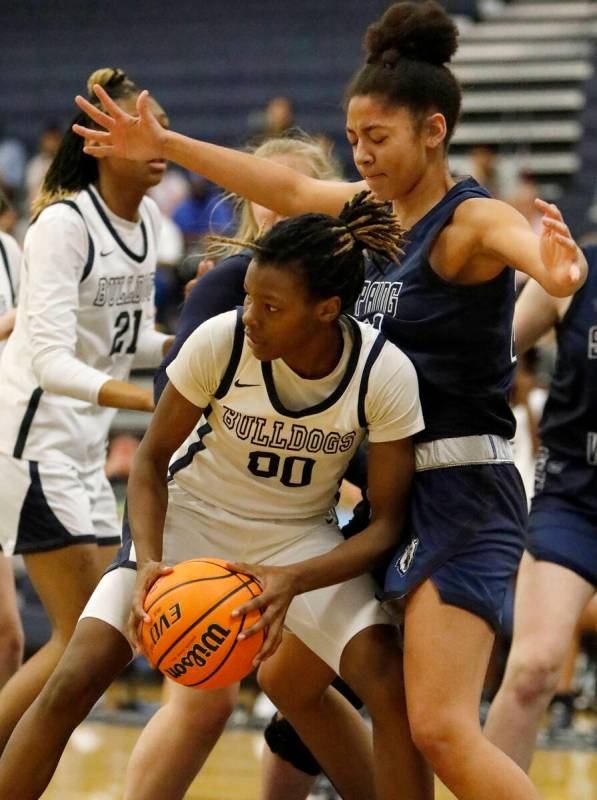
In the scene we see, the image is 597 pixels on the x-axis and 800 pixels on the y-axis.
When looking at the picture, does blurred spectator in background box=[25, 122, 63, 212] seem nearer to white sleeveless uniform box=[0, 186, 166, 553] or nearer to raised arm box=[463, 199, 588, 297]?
white sleeveless uniform box=[0, 186, 166, 553]

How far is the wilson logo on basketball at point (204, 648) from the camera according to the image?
9.93 feet

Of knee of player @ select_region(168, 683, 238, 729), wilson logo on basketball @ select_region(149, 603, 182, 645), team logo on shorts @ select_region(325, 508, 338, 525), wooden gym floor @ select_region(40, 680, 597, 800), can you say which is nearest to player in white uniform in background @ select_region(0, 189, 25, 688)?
wooden gym floor @ select_region(40, 680, 597, 800)

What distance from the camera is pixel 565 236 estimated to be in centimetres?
292

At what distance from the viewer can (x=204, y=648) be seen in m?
3.04

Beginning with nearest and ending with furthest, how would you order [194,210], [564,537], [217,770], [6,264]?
1. [564,537]
2. [6,264]
3. [217,770]
4. [194,210]

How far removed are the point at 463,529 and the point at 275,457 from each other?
1.59ft

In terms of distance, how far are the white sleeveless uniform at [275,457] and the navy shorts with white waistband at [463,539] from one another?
0.17 m

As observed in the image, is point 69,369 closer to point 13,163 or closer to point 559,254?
point 559,254

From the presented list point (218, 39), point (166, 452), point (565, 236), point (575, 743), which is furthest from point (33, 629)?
point (218, 39)

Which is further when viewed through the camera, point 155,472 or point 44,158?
point 44,158

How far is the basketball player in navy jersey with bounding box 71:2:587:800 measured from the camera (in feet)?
10.4

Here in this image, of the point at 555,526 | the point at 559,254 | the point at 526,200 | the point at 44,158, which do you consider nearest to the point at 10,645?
the point at 555,526

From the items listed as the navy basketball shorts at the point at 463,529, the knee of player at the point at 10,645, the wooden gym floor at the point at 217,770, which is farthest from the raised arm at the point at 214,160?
the wooden gym floor at the point at 217,770

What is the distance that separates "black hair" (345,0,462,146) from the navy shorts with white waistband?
2.88 feet
